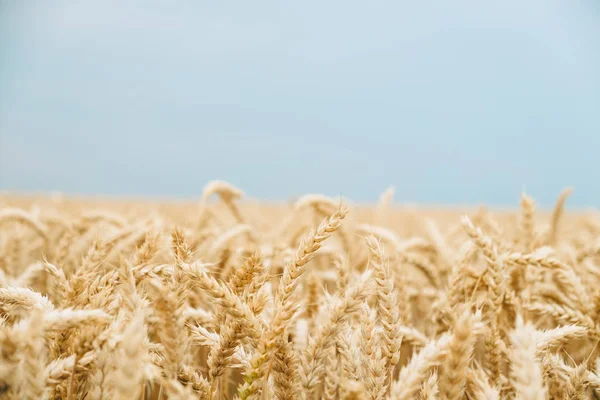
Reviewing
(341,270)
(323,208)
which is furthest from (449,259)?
(341,270)

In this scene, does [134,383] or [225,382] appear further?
[225,382]

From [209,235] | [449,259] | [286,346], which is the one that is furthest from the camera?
[209,235]

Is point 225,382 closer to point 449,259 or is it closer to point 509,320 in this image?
point 509,320

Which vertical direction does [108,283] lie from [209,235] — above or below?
above

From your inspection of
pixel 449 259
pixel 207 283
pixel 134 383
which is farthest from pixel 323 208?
pixel 134 383

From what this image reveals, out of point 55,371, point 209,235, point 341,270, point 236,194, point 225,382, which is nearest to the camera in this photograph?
point 55,371

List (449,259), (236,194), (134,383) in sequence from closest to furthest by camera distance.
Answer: (134,383) < (449,259) < (236,194)

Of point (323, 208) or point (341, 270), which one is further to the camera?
point (323, 208)

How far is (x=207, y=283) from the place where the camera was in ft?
3.37

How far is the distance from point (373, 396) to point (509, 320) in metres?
0.90

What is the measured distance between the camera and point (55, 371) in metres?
0.99

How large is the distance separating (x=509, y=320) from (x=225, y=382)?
1.19 metres

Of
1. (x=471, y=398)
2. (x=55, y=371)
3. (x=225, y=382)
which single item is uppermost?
(x=55, y=371)

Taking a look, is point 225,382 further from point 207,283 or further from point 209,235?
point 209,235
